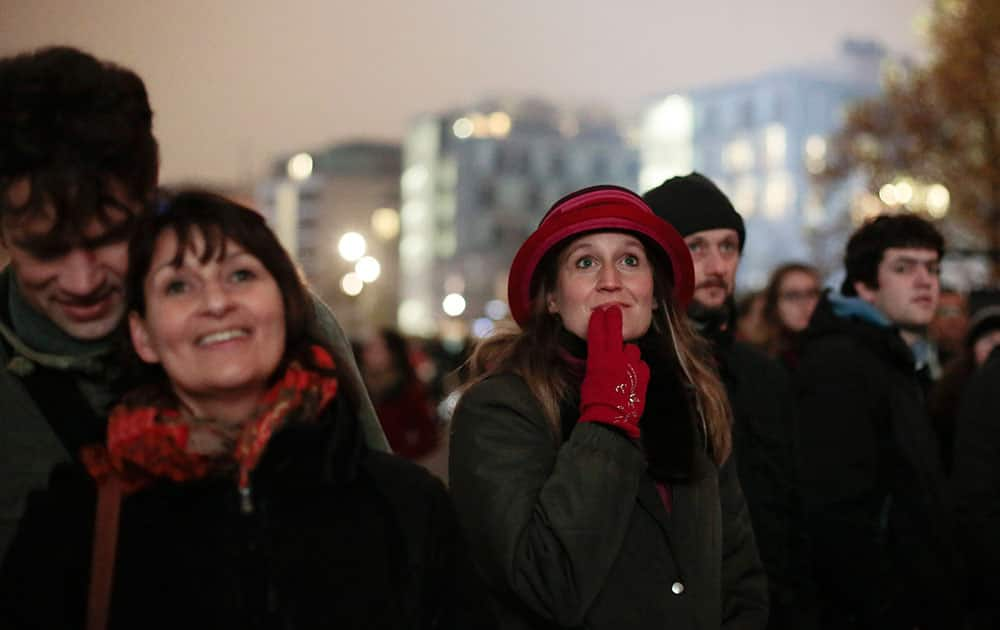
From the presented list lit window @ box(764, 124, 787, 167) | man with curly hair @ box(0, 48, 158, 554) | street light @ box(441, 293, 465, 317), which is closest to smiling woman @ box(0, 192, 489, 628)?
man with curly hair @ box(0, 48, 158, 554)

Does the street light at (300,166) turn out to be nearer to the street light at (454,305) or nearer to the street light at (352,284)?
the street light at (454,305)

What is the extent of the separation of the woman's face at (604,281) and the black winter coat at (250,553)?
1060 millimetres

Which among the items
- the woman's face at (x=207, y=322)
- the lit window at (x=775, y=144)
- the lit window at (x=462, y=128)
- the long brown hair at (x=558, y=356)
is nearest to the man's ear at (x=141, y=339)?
the woman's face at (x=207, y=322)

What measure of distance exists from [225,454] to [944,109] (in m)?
25.2

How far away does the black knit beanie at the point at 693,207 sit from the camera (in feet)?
14.6

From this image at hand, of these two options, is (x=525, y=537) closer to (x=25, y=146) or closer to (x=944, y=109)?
(x=25, y=146)

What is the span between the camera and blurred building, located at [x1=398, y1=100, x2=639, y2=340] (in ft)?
348

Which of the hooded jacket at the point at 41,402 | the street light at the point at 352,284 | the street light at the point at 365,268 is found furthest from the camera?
the street light at the point at 352,284

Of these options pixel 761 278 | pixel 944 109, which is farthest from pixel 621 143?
pixel 944 109

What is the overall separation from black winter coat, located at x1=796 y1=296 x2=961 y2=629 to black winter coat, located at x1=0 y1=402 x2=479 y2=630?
2701 mm

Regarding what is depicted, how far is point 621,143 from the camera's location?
11669 centimetres

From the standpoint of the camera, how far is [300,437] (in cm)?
215

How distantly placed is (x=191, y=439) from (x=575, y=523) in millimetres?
1060

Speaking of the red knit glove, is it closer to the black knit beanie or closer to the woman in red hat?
the woman in red hat
